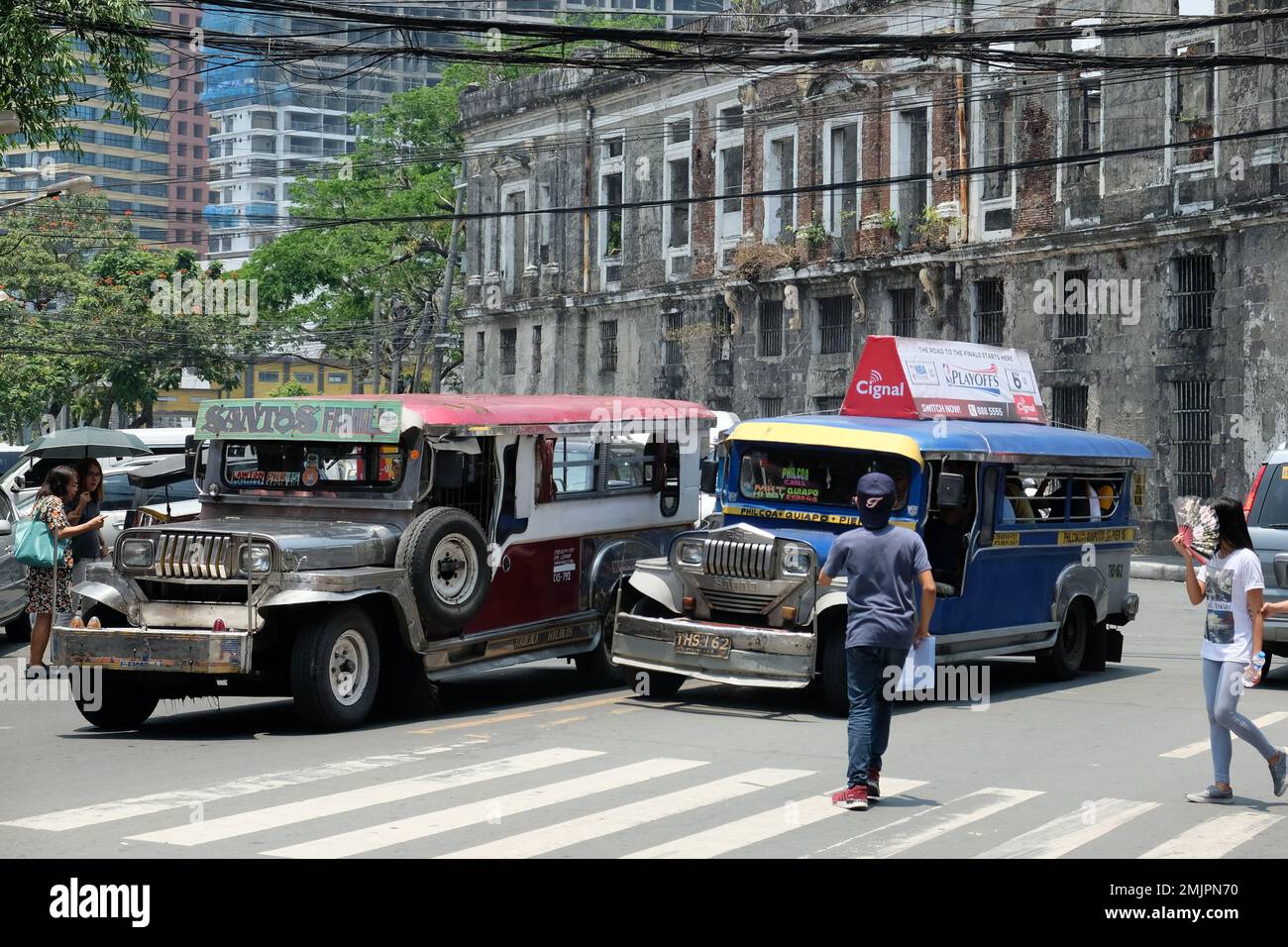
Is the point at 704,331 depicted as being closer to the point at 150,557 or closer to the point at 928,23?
the point at 928,23

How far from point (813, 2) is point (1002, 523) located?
3029 centimetres

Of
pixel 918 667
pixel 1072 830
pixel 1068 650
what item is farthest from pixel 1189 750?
pixel 1068 650

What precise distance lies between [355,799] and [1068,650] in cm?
879

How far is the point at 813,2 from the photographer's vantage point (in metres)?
42.9

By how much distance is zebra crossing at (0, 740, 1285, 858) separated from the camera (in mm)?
8594

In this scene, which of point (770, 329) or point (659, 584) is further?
point (770, 329)

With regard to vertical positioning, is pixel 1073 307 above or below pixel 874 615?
above

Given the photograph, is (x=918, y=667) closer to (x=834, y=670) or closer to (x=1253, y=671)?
(x=1253, y=671)

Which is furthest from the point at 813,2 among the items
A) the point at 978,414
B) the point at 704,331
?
the point at 978,414

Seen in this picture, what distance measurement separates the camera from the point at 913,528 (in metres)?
14.2

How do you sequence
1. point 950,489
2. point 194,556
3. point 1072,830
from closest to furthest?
point 1072,830 → point 194,556 → point 950,489

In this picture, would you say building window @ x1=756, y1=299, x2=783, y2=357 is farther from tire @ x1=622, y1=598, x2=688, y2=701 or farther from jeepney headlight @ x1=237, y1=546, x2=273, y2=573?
jeepney headlight @ x1=237, y1=546, x2=273, y2=573

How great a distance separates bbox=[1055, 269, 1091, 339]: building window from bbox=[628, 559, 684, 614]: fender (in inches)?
935
